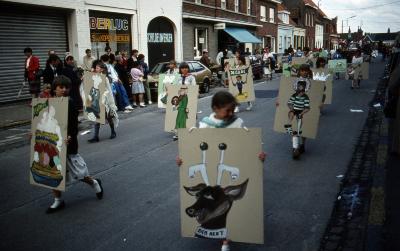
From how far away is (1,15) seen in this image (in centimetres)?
1457

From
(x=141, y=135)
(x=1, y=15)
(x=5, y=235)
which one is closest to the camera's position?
(x=5, y=235)

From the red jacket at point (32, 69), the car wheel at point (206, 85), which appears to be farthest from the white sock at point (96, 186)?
→ the car wheel at point (206, 85)

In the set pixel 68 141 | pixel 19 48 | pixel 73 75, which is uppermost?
pixel 19 48

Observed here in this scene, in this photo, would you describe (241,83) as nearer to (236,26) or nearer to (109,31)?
(109,31)

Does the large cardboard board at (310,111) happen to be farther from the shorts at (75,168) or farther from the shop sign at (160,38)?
the shop sign at (160,38)

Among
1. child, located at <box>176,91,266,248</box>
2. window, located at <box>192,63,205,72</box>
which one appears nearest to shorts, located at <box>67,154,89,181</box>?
child, located at <box>176,91,266,248</box>

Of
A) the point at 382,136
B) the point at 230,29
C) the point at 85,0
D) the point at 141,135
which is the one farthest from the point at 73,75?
the point at 230,29

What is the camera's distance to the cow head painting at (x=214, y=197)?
3.74 meters

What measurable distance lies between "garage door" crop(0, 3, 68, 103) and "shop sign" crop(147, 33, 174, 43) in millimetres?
6601

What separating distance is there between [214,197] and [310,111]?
4.20 meters

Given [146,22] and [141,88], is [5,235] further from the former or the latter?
[146,22]

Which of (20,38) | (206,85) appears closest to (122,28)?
(206,85)

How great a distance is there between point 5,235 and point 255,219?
106 inches

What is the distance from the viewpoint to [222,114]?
12.6 ft
